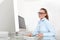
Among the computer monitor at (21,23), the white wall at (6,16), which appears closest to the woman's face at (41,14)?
the computer monitor at (21,23)

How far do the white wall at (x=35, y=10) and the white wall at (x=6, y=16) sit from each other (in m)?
0.12

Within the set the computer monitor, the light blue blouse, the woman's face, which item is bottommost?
the light blue blouse

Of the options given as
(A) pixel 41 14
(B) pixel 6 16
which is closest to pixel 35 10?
(A) pixel 41 14

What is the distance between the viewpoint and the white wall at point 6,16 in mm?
1421

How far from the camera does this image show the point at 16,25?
1.35 metres

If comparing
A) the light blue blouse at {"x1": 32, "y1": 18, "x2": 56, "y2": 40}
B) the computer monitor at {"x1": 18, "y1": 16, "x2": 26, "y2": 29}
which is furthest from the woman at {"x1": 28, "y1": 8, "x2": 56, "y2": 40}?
the computer monitor at {"x1": 18, "y1": 16, "x2": 26, "y2": 29}

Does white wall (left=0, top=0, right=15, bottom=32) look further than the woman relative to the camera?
Yes

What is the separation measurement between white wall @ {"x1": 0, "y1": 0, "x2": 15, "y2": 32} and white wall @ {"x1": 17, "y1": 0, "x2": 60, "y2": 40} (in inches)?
4.8

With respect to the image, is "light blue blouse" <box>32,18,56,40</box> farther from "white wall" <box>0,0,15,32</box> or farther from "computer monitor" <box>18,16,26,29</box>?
"white wall" <box>0,0,15,32</box>

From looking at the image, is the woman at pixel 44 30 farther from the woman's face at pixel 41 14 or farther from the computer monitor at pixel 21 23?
the computer monitor at pixel 21 23

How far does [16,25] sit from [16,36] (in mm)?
114

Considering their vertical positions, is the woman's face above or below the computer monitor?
above

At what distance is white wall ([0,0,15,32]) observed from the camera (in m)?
1.42

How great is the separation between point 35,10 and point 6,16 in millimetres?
336
